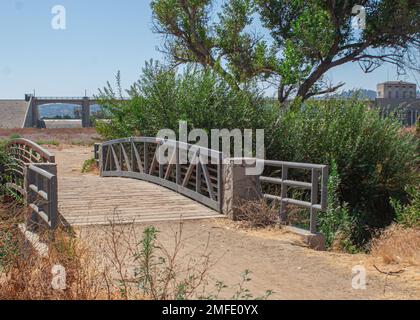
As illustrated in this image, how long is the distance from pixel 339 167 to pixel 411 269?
7871mm

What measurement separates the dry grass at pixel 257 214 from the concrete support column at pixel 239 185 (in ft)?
0.41

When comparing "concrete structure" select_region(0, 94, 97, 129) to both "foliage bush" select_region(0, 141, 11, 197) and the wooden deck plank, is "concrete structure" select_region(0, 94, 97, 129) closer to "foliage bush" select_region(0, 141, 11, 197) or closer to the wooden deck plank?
"foliage bush" select_region(0, 141, 11, 197)

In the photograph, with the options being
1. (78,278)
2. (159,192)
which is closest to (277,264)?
(78,278)

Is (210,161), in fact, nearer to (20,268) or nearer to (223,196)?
(223,196)

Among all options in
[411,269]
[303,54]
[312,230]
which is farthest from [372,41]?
[411,269]

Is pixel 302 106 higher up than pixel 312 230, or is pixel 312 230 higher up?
pixel 302 106

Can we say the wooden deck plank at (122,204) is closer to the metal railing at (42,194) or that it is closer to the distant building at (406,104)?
the metal railing at (42,194)

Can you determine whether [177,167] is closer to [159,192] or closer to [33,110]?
[159,192]

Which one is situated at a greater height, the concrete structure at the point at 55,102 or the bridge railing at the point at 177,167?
the concrete structure at the point at 55,102

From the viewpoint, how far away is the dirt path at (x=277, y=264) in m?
6.25

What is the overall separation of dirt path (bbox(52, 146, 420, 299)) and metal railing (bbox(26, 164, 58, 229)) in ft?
2.29

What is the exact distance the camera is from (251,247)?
846 centimetres

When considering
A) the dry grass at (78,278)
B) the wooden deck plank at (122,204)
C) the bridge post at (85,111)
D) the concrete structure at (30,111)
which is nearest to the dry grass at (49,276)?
the dry grass at (78,278)

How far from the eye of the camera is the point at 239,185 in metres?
10.4
